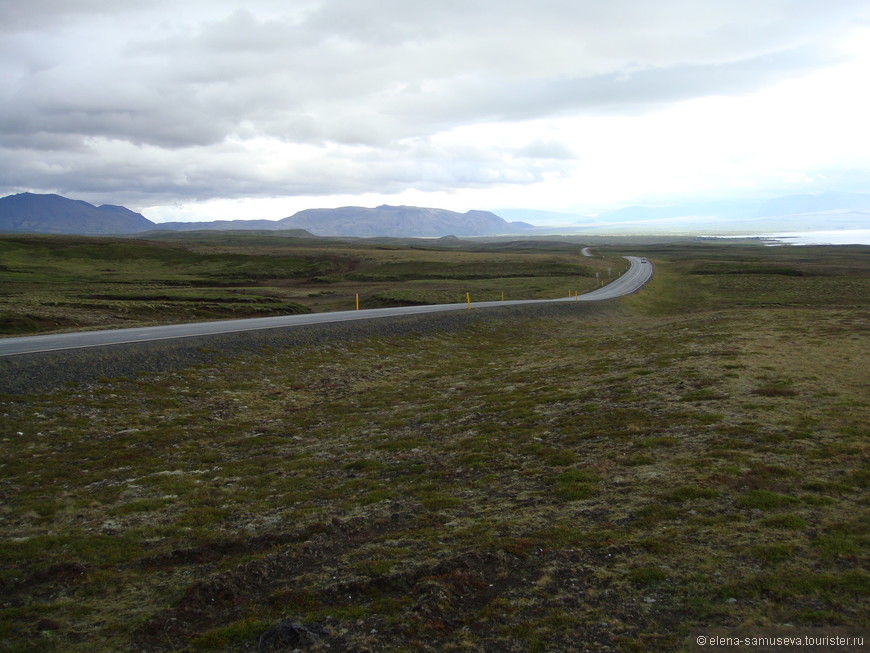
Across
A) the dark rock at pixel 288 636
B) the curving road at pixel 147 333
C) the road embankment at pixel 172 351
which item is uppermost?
the curving road at pixel 147 333

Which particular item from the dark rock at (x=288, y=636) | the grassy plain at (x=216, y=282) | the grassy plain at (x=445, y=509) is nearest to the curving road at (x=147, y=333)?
the grassy plain at (x=445, y=509)

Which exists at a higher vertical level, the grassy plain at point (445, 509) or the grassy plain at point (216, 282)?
the grassy plain at point (216, 282)

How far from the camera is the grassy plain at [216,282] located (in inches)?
2009

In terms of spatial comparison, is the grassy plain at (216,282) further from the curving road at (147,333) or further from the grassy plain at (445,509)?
the grassy plain at (445,509)

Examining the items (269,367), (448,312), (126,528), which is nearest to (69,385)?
(269,367)

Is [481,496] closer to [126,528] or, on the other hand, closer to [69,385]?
[126,528]

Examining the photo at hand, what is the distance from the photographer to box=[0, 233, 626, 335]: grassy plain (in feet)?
167

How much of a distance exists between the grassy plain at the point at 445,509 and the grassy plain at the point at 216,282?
25.0 metres

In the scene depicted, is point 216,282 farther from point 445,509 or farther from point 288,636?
point 288,636

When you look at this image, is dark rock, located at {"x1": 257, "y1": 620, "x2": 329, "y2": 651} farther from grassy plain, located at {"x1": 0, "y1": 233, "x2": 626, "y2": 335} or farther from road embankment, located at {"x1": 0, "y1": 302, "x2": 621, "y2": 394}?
grassy plain, located at {"x1": 0, "y1": 233, "x2": 626, "y2": 335}

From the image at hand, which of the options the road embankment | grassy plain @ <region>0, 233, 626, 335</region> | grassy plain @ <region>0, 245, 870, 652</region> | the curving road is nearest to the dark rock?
grassy plain @ <region>0, 245, 870, 652</region>

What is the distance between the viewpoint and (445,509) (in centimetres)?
1080

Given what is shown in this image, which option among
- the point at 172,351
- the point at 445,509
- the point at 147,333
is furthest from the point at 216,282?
the point at 445,509

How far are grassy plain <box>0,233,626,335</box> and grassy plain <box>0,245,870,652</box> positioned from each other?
25.0m
